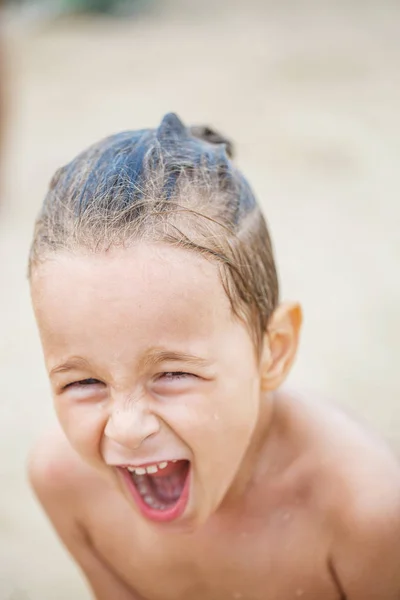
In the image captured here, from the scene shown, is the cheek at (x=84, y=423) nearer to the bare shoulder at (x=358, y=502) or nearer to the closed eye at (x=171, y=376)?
the closed eye at (x=171, y=376)

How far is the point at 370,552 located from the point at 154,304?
0.81 metres

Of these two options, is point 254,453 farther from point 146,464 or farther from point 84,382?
point 84,382

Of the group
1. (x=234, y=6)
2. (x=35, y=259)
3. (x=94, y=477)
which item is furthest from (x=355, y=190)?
(x=234, y=6)

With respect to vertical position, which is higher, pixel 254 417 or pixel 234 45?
pixel 234 45

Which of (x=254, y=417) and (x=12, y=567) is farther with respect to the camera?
(x=12, y=567)

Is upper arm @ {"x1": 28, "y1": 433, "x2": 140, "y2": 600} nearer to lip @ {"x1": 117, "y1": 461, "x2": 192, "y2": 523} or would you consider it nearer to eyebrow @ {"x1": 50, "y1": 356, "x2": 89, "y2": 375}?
lip @ {"x1": 117, "y1": 461, "x2": 192, "y2": 523}

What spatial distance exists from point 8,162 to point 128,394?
4706mm

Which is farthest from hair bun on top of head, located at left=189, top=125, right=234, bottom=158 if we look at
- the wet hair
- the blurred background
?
the blurred background

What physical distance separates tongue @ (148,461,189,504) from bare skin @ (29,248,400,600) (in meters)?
0.06

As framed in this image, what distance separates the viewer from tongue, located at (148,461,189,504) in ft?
6.10

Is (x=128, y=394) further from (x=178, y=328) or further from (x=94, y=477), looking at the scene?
(x=94, y=477)

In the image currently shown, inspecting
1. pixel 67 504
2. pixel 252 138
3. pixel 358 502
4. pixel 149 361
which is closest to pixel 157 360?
pixel 149 361

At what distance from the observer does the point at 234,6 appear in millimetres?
9188

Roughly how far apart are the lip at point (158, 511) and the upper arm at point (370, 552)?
407 millimetres
